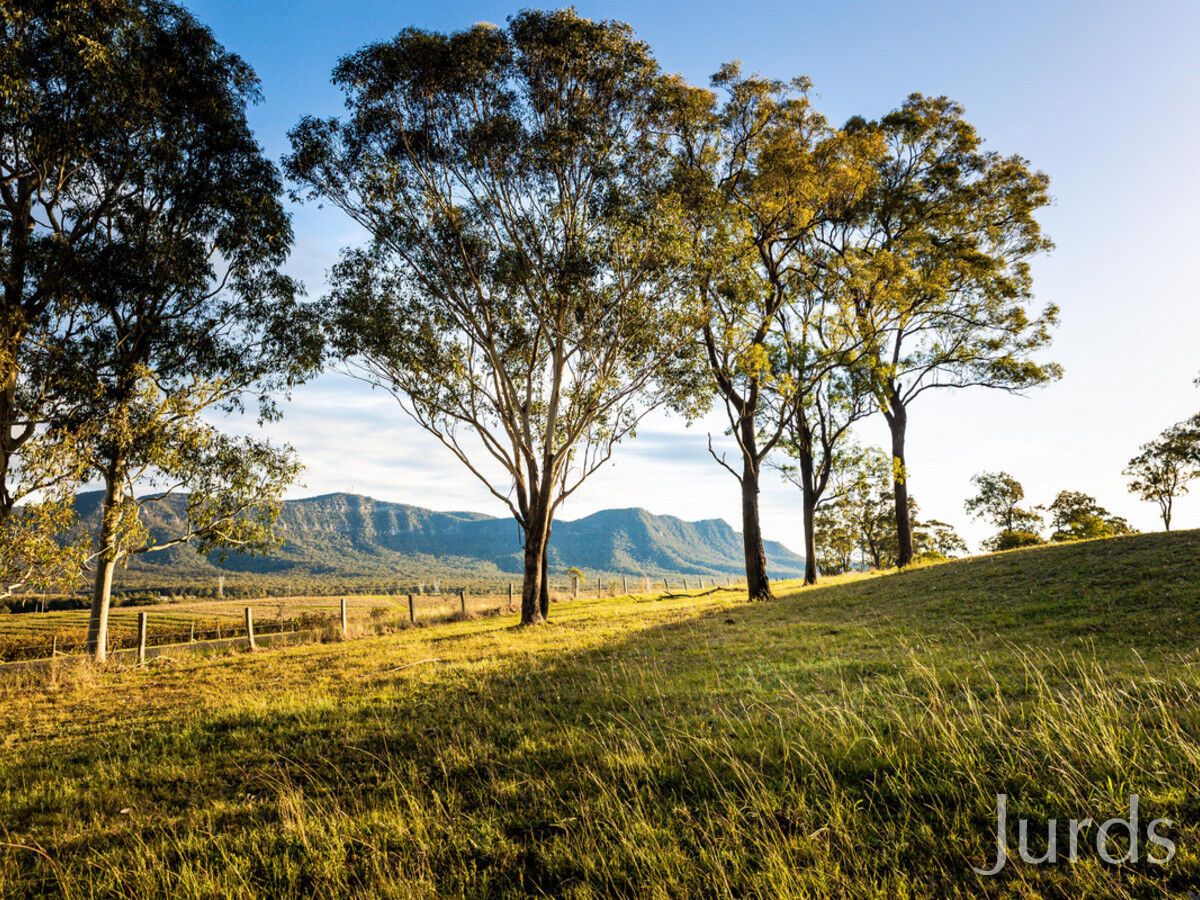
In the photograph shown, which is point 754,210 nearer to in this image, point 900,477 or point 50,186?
point 900,477

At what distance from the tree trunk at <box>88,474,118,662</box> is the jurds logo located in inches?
779

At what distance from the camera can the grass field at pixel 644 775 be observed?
3.30 meters

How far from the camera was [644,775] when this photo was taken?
4637 mm

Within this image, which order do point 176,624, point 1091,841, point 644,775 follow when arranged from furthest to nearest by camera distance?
point 176,624 < point 644,775 < point 1091,841

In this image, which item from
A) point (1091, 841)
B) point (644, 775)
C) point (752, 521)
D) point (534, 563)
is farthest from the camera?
point (752, 521)

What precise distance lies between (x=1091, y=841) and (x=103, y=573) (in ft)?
72.9

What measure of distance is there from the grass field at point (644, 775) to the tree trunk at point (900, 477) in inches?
631

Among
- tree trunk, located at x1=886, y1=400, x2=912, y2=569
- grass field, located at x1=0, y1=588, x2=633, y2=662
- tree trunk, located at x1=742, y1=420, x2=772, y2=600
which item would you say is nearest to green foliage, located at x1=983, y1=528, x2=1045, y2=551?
tree trunk, located at x1=886, y1=400, x2=912, y2=569

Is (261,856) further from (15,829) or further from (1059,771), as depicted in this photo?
(1059,771)

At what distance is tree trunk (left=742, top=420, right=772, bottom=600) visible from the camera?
23203 mm

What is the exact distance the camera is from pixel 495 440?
20938 mm

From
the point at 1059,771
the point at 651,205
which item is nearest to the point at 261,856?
the point at 1059,771

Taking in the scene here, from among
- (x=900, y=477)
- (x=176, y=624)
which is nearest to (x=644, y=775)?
(x=900, y=477)

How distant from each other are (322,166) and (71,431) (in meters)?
11.1
